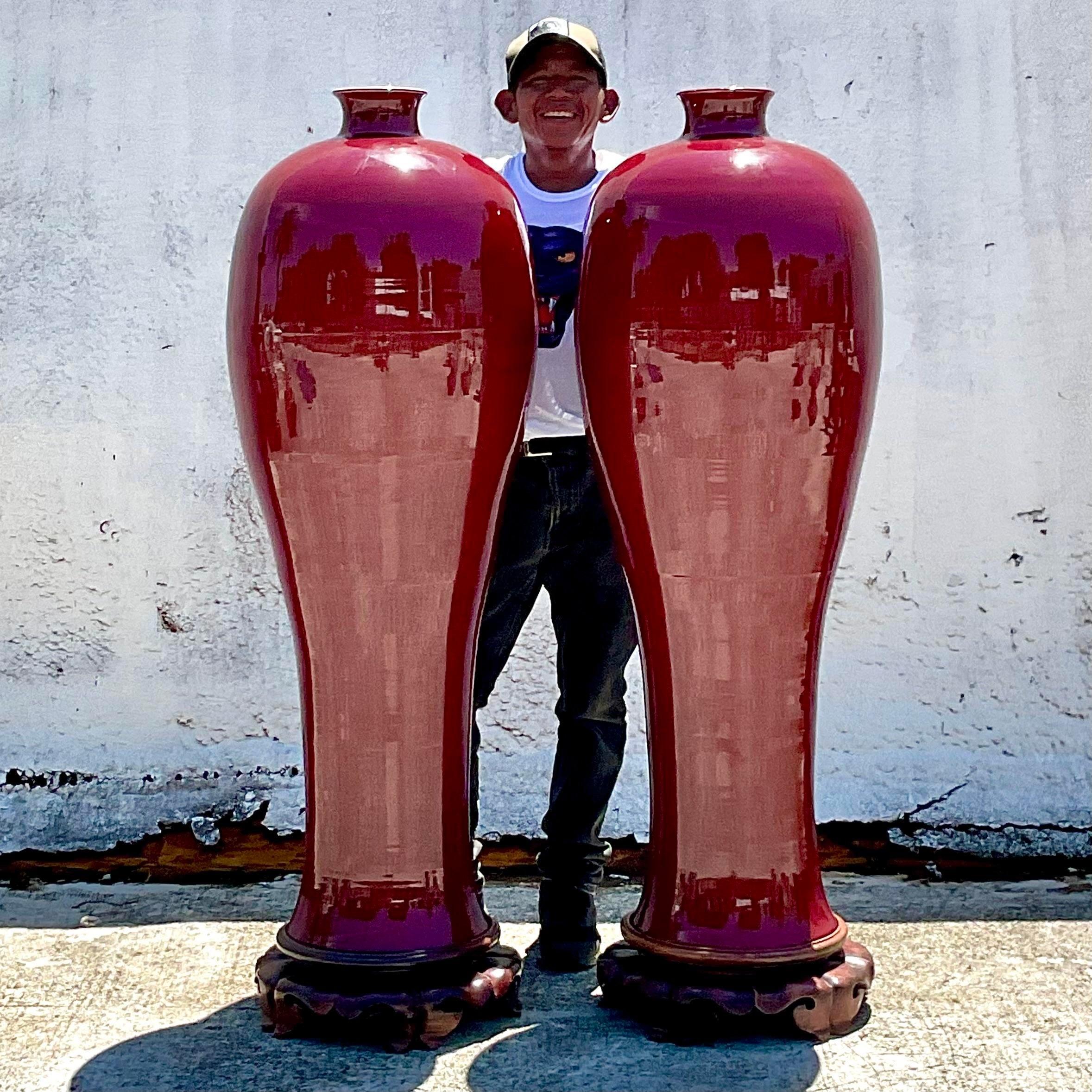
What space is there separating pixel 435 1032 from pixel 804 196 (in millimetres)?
1319

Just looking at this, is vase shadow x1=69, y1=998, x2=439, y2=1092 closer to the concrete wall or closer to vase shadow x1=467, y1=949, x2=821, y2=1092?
vase shadow x1=467, y1=949, x2=821, y2=1092

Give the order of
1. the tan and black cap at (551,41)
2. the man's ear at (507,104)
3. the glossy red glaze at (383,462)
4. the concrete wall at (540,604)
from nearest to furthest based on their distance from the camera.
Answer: the glossy red glaze at (383,462) < the tan and black cap at (551,41) < the man's ear at (507,104) < the concrete wall at (540,604)

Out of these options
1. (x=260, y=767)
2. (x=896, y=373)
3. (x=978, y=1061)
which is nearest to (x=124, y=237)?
(x=260, y=767)

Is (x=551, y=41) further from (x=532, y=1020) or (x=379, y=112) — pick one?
(x=532, y=1020)

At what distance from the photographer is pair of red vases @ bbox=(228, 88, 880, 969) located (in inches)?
93.6

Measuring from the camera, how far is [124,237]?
3607 millimetres

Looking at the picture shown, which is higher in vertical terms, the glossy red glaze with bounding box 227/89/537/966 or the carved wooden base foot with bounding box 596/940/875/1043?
the glossy red glaze with bounding box 227/89/537/966

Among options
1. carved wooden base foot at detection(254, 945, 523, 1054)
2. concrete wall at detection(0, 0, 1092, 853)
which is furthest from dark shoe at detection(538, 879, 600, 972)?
concrete wall at detection(0, 0, 1092, 853)

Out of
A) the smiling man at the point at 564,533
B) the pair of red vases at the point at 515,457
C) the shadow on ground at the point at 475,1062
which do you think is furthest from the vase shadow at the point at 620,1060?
the smiling man at the point at 564,533

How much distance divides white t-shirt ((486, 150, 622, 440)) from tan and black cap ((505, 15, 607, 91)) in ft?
0.53

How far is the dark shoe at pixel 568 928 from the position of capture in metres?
2.90

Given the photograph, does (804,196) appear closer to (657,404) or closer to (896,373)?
(657,404)

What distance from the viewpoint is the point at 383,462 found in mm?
2398

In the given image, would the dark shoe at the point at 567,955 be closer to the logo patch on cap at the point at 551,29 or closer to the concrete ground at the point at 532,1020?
the concrete ground at the point at 532,1020
